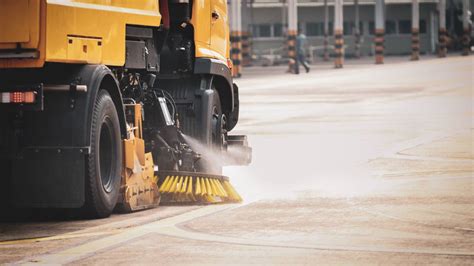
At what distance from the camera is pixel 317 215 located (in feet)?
40.2

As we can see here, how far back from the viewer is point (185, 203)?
13.5m

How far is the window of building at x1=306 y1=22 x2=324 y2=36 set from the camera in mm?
98325

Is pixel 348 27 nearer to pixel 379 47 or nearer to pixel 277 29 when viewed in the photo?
pixel 277 29

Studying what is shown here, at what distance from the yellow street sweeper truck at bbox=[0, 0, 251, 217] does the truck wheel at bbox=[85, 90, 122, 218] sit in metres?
0.01

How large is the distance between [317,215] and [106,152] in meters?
1.81

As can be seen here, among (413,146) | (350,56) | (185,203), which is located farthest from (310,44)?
(185,203)

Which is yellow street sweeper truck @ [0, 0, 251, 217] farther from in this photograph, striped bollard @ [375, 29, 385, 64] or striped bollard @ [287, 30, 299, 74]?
striped bollard @ [375, 29, 385, 64]

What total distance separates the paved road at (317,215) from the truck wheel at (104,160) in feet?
0.52

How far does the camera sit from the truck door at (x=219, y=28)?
51.6 feet

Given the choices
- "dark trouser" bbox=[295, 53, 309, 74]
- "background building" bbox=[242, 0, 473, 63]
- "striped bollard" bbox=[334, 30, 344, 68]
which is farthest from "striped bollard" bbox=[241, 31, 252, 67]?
"background building" bbox=[242, 0, 473, 63]

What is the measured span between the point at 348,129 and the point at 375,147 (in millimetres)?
4305

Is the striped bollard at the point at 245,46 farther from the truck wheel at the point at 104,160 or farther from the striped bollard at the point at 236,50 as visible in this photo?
the truck wheel at the point at 104,160

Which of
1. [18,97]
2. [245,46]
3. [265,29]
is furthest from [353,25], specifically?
[18,97]

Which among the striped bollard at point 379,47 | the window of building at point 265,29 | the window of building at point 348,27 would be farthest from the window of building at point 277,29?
the striped bollard at point 379,47
